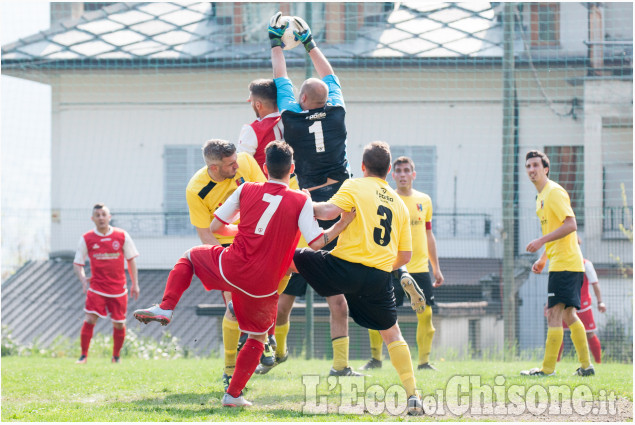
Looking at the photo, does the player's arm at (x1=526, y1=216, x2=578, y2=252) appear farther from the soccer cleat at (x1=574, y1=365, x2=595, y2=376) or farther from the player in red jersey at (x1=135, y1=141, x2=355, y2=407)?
the player in red jersey at (x1=135, y1=141, x2=355, y2=407)

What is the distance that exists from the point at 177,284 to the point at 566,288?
13.3ft

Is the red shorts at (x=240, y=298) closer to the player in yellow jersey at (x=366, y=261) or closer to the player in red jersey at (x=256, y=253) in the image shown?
the player in red jersey at (x=256, y=253)

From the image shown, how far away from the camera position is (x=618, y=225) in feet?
43.8

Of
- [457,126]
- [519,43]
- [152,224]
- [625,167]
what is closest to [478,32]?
[519,43]

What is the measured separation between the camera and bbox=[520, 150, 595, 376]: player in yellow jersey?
302 inches

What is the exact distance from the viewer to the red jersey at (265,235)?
5.29 m

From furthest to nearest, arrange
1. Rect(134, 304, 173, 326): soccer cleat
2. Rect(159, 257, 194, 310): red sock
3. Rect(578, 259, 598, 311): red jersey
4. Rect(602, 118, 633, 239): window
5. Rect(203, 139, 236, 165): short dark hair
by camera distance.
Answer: Rect(602, 118, 633, 239): window → Rect(578, 259, 598, 311): red jersey → Rect(203, 139, 236, 165): short dark hair → Rect(159, 257, 194, 310): red sock → Rect(134, 304, 173, 326): soccer cleat

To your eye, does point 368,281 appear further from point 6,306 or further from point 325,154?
point 6,306

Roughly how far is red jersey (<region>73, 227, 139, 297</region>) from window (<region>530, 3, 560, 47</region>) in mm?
7791

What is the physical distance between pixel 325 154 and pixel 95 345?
755 cm

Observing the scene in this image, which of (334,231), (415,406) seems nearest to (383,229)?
(334,231)

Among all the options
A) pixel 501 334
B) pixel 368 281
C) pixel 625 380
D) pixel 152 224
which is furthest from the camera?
pixel 152 224

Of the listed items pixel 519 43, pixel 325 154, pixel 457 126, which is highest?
pixel 519 43

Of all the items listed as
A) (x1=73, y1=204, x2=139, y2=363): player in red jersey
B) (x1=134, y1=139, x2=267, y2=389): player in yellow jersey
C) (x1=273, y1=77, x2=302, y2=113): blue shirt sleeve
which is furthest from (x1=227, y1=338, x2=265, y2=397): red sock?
(x1=73, y1=204, x2=139, y2=363): player in red jersey
